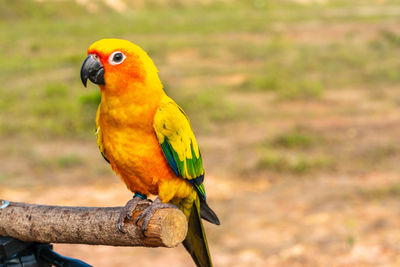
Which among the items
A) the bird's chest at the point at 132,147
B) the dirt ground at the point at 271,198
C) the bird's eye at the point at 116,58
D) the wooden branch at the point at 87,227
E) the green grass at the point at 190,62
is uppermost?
the green grass at the point at 190,62

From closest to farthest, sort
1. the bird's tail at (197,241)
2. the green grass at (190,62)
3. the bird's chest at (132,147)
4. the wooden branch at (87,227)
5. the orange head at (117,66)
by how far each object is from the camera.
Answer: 1. the wooden branch at (87,227)
2. the orange head at (117,66)
3. the bird's chest at (132,147)
4. the bird's tail at (197,241)
5. the green grass at (190,62)

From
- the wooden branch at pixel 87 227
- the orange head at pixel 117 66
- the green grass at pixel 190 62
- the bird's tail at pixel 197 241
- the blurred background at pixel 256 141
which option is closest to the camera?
the wooden branch at pixel 87 227

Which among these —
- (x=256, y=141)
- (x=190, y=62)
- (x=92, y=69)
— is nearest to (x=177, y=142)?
(x=92, y=69)

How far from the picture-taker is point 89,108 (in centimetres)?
1079

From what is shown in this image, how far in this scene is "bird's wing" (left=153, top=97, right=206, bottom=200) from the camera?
2.22m

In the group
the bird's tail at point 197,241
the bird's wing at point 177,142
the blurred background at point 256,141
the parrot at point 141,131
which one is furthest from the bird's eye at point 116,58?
the blurred background at point 256,141

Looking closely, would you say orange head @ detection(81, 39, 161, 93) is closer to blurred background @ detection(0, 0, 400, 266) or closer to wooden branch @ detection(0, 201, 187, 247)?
wooden branch @ detection(0, 201, 187, 247)

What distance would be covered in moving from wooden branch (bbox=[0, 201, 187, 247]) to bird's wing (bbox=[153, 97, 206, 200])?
1.04ft

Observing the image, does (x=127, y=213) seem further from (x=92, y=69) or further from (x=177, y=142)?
(x=92, y=69)

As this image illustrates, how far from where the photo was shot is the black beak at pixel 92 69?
79.8 inches

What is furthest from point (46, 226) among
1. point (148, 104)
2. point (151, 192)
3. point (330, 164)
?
point (330, 164)

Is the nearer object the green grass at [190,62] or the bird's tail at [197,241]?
the bird's tail at [197,241]

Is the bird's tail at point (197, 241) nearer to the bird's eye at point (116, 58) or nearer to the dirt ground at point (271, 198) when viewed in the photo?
the bird's eye at point (116, 58)

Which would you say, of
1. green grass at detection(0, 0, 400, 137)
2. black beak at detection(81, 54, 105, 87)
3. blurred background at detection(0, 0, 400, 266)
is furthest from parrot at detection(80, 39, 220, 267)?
green grass at detection(0, 0, 400, 137)
